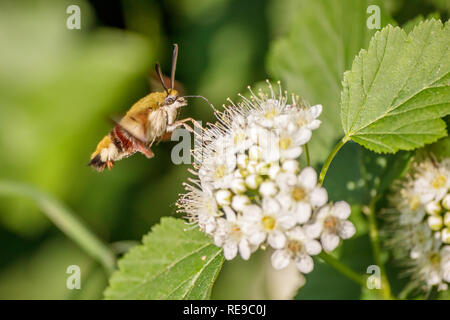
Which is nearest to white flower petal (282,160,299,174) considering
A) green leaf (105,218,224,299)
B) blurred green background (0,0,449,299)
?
green leaf (105,218,224,299)

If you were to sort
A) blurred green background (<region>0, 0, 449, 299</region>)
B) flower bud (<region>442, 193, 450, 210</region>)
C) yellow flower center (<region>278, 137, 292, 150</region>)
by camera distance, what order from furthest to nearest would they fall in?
1. blurred green background (<region>0, 0, 449, 299</region>)
2. flower bud (<region>442, 193, 450, 210</region>)
3. yellow flower center (<region>278, 137, 292, 150</region>)

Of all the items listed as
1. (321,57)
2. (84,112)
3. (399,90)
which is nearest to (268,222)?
(399,90)

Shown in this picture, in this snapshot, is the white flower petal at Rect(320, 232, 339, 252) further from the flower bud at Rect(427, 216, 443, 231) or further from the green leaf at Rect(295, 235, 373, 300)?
the green leaf at Rect(295, 235, 373, 300)

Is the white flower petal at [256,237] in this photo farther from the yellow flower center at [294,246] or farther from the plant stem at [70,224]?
the plant stem at [70,224]

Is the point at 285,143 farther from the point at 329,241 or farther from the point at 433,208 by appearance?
the point at 433,208

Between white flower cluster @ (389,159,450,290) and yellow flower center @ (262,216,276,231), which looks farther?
white flower cluster @ (389,159,450,290)

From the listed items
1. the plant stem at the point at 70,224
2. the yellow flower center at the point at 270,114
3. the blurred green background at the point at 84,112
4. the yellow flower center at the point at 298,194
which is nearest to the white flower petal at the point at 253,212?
the yellow flower center at the point at 298,194
